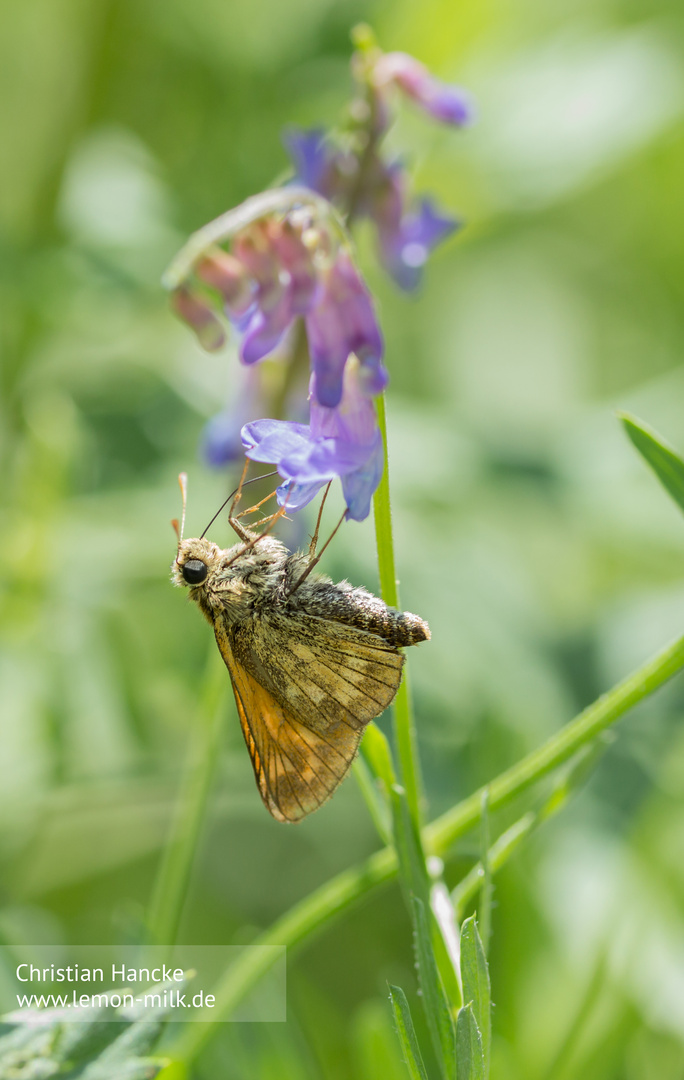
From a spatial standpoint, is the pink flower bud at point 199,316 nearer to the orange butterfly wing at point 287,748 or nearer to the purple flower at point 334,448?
the purple flower at point 334,448

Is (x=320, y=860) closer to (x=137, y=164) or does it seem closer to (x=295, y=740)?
(x=295, y=740)

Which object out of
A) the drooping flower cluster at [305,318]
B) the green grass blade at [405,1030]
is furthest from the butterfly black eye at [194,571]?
the green grass blade at [405,1030]

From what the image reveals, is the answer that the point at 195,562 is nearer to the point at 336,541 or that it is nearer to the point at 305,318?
the point at 305,318

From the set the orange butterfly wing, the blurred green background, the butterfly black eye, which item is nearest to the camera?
the orange butterfly wing

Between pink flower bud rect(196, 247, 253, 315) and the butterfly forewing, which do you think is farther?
pink flower bud rect(196, 247, 253, 315)

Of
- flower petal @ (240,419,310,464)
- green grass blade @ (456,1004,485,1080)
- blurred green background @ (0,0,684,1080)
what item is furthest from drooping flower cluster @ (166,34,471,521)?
blurred green background @ (0,0,684,1080)

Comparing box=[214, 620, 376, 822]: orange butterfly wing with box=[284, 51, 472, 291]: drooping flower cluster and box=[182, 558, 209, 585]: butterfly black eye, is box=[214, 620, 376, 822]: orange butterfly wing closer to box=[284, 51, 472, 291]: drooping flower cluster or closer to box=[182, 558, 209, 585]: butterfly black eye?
box=[182, 558, 209, 585]: butterfly black eye

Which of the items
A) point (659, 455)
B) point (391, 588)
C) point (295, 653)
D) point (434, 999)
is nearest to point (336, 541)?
point (295, 653)
